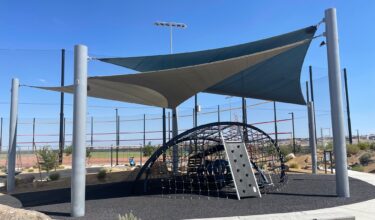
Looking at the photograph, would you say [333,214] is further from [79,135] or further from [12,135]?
[12,135]

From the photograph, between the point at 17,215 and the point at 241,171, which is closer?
the point at 17,215

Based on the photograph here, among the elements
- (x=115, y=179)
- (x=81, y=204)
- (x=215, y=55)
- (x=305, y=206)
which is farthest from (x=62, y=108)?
(x=305, y=206)

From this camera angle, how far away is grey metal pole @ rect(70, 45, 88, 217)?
8656mm

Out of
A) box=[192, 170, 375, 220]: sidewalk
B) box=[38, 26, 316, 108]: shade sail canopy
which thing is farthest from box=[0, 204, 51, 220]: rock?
box=[38, 26, 316, 108]: shade sail canopy

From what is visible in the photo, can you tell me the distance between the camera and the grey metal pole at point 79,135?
8.66 metres

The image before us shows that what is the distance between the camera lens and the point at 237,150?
11859 mm

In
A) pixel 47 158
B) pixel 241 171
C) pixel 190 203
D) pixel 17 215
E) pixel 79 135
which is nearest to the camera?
pixel 17 215

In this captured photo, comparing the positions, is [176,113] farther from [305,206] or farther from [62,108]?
[62,108]

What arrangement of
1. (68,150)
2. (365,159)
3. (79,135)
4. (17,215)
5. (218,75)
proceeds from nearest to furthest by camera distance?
(17,215) < (79,135) < (218,75) < (365,159) < (68,150)

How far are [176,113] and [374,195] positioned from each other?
9779 mm

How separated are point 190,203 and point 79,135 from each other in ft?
11.5

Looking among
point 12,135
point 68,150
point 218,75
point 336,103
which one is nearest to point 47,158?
point 12,135

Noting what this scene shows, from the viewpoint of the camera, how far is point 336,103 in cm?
1062

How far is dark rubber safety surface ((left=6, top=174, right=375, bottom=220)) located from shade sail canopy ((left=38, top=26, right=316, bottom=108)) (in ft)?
11.8
